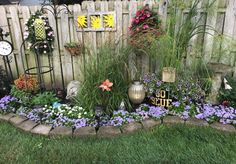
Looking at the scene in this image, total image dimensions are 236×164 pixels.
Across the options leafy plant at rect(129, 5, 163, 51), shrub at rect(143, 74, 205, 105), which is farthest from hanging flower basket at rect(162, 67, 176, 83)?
leafy plant at rect(129, 5, 163, 51)

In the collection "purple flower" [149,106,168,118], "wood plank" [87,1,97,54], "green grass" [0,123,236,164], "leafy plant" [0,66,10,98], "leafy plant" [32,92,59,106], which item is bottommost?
"green grass" [0,123,236,164]

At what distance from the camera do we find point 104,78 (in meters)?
2.87

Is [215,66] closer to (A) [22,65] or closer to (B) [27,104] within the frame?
(B) [27,104]

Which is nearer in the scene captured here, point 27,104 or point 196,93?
point 196,93

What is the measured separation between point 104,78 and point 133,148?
3.36 ft

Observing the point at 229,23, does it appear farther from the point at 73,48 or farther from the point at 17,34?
the point at 17,34

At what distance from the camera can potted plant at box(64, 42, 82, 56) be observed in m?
3.38

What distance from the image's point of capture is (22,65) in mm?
3697

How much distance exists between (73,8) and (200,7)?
1.88m

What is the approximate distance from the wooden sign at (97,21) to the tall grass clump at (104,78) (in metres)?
0.54

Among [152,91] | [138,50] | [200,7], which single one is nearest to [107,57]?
[138,50]

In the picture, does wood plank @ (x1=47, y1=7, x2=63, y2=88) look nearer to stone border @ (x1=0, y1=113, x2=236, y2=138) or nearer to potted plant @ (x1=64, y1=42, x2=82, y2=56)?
potted plant @ (x1=64, y1=42, x2=82, y2=56)

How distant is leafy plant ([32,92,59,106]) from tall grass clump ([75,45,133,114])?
1.60 ft

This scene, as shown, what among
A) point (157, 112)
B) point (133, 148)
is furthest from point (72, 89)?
point (133, 148)
